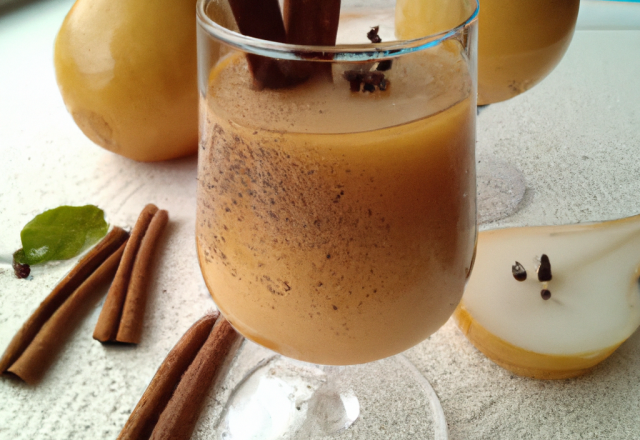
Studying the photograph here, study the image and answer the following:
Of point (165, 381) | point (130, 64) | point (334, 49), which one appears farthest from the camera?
point (130, 64)

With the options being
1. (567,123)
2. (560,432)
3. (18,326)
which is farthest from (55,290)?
(567,123)

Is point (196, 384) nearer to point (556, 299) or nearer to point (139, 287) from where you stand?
point (139, 287)

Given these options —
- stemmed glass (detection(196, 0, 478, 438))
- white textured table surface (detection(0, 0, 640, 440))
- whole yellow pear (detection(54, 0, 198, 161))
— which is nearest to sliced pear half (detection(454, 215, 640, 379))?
white textured table surface (detection(0, 0, 640, 440))

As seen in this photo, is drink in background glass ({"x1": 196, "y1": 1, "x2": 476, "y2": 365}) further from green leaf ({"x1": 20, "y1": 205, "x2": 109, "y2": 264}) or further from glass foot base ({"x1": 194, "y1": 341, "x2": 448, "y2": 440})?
green leaf ({"x1": 20, "y1": 205, "x2": 109, "y2": 264})

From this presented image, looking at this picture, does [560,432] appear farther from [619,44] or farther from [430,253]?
[619,44]

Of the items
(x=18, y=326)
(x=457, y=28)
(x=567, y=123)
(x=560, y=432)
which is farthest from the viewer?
(x=567, y=123)

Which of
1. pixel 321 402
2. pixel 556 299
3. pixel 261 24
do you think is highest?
pixel 261 24

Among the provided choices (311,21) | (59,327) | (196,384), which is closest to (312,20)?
(311,21)
